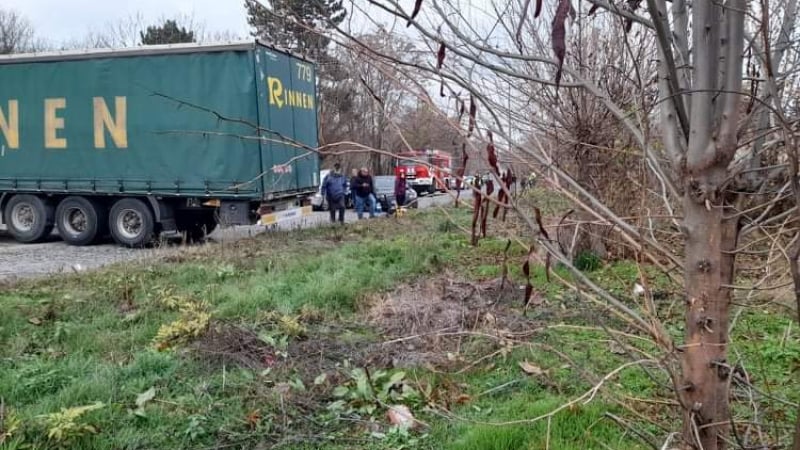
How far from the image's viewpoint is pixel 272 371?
14.1ft

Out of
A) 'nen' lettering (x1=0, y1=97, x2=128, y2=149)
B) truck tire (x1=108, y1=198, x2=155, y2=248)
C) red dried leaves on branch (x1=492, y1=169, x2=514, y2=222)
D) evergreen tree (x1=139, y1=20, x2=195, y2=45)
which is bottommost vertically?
truck tire (x1=108, y1=198, x2=155, y2=248)

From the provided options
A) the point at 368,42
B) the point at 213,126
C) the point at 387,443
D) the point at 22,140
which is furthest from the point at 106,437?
the point at 22,140

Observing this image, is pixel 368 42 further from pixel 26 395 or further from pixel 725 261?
pixel 26 395

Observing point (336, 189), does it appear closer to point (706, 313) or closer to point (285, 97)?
point (285, 97)

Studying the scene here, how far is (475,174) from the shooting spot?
5.70ft

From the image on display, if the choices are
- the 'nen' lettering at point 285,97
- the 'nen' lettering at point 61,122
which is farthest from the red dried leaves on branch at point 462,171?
the 'nen' lettering at point 61,122

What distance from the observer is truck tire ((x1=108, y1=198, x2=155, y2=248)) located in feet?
39.9

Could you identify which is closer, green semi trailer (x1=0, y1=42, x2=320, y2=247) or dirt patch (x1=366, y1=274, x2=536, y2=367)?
dirt patch (x1=366, y1=274, x2=536, y2=367)

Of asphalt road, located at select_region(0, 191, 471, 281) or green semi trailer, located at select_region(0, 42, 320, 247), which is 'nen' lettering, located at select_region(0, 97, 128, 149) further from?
asphalt road, located at select_region(0, 191, 471, 281)

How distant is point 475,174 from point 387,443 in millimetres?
2118

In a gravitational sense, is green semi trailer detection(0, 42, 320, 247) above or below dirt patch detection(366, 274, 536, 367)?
above

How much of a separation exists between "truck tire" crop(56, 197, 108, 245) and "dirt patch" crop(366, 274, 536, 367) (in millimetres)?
8245

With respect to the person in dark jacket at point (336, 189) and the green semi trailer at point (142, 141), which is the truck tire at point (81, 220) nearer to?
the green semi trailer at point (142, 141)

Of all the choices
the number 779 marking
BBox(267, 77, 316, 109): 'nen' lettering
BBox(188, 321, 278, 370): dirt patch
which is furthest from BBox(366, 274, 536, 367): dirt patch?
the number 779 marking
